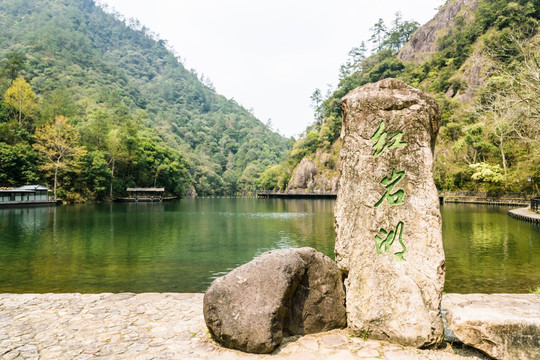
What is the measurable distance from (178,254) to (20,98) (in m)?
38.0

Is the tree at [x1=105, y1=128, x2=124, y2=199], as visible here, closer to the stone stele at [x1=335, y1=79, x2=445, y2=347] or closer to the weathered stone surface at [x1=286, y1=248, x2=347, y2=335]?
the weathered stone surface at [x1=286, y1=248, x2=347, y2=335]

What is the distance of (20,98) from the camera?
3800 cm

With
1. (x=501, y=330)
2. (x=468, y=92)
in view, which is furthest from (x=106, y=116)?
(x=501, y=330)

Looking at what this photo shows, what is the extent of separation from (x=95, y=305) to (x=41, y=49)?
91.2m

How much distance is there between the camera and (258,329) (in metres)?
3.69

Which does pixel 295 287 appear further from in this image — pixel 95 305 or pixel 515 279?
pixel 515 279

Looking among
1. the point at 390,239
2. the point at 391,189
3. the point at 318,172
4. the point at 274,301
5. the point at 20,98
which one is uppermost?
the point at 20,98

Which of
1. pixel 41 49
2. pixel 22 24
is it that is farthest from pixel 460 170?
pixel 22 24

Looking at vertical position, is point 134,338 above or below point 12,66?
below

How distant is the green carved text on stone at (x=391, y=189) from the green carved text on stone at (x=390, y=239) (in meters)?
0.28

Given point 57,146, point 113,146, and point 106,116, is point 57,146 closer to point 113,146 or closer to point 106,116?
point 113,146

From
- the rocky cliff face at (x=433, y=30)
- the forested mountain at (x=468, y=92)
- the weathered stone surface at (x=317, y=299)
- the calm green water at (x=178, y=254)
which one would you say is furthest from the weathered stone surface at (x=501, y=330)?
the rocky cliff face at (x=433, y=30)

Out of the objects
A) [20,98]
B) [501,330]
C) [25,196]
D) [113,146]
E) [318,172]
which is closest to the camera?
[501,330]

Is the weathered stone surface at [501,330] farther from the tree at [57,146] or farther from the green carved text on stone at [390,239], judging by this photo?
the tree at [57,146]
